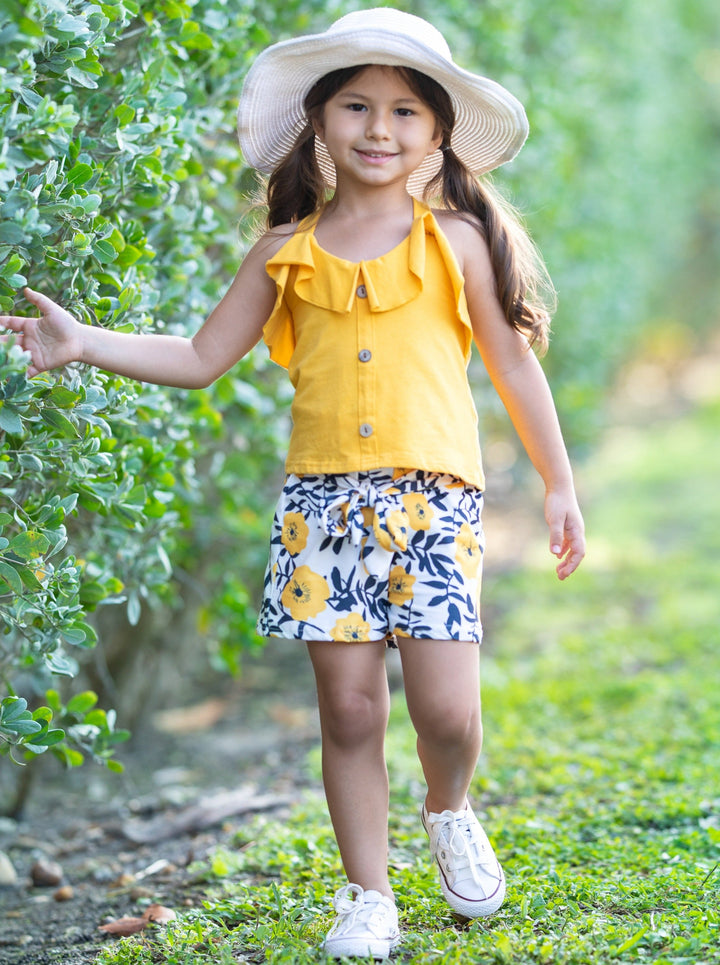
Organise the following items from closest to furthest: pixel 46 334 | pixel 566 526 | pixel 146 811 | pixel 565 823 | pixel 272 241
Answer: pixel 46 334
pixel 272 241
pixel 566 526
pixel 565 823
pixel 146 811

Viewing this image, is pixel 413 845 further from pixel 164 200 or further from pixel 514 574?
pixel 514 574

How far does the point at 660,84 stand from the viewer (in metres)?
12.4

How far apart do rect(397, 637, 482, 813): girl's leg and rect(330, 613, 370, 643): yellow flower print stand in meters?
0.09

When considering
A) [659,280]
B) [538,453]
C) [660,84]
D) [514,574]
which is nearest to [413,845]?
[538,453]

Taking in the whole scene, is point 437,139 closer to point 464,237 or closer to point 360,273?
point 464,237

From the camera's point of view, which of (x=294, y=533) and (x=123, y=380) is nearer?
(x=294, y=533)

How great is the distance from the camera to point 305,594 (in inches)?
90.7

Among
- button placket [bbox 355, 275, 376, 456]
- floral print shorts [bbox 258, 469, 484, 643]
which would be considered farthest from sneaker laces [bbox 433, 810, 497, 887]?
button placket [bbox 355, 275, 376, 456]

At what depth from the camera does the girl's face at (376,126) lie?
2297 millimetres

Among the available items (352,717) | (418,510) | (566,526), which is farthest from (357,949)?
(566,526)

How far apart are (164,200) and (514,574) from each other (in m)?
5.89

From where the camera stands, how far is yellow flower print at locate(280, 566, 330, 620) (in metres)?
2.29

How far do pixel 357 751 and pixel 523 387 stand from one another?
83cm

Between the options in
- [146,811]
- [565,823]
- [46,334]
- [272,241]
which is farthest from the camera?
[146,811]
